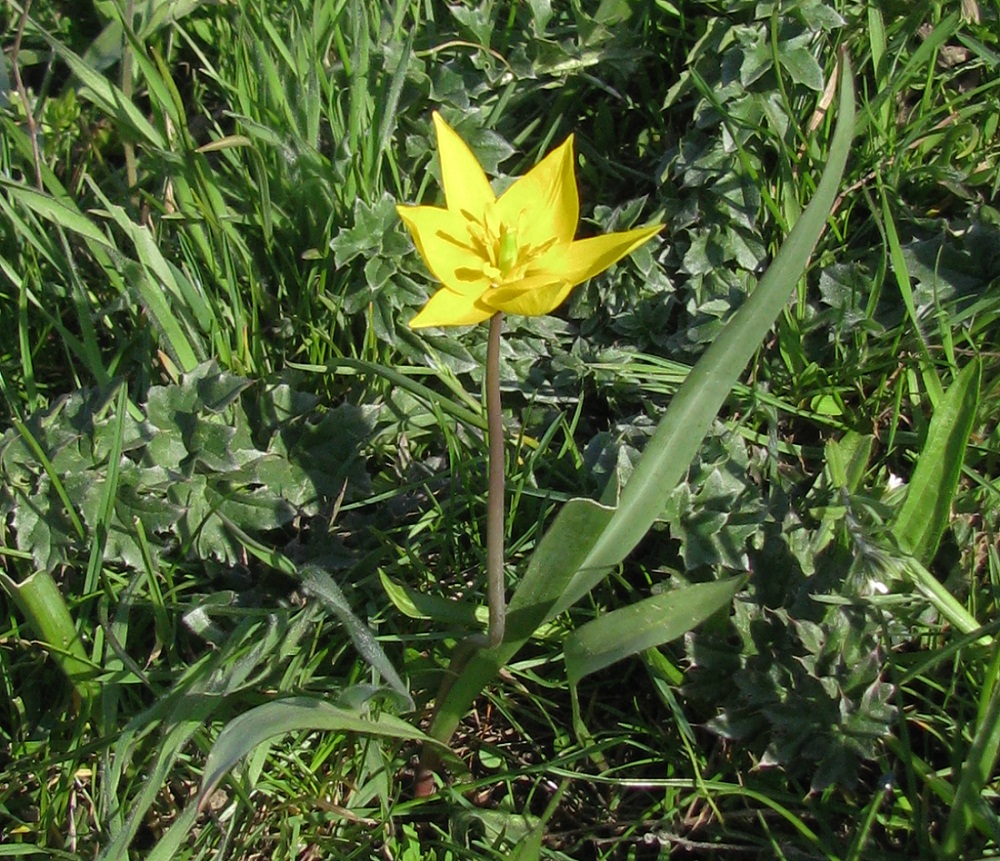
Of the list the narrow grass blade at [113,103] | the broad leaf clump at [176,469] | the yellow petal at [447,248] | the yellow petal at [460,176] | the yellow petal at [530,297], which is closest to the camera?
the yellow petal at [530,297]

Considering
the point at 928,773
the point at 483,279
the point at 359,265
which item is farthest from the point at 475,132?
the point at 928,773

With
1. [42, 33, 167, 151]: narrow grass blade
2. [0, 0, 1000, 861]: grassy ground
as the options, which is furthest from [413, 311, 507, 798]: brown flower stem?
[42, 33, 167, 151]: narrow grass blade

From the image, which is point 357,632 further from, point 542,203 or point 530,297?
point 542,203

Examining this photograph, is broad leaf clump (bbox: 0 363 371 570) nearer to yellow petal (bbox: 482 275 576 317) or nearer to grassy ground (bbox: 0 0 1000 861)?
grassy ground (bbox: 0 0 1000 861)

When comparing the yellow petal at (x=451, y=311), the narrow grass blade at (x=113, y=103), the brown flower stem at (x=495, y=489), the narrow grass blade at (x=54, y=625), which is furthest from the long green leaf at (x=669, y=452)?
the narrow grass blade at (x=113, y=103)

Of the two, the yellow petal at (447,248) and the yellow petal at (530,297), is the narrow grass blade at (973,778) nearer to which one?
the yellow petal at (530,297)
